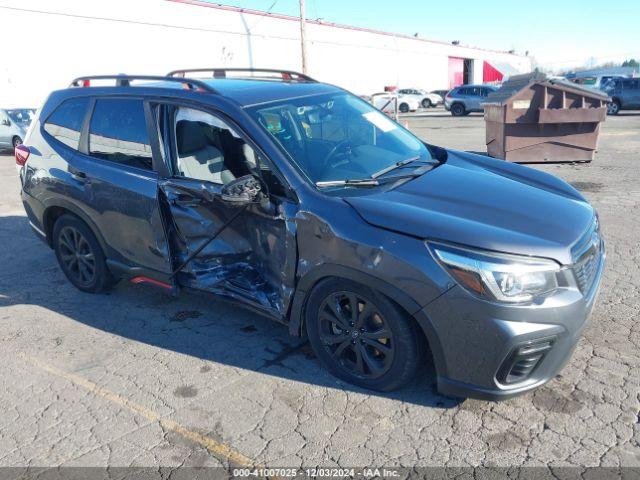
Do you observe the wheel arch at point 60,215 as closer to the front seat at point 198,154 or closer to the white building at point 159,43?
the front seat at point 198,154

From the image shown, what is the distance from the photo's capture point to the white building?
21.0 metres

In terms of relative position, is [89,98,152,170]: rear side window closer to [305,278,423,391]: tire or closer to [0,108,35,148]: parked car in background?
[305,278,423,391]: tire

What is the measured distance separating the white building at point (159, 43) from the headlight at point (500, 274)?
74.3ft

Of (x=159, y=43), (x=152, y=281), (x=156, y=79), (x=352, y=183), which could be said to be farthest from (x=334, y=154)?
(x=159, y=43)

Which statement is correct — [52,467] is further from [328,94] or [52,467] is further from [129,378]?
[328,94]

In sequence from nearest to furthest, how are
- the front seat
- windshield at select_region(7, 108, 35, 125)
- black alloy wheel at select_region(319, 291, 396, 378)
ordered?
Result: black alloy wheel at select_region(319, 291, 396, 378), the front seat, windshield at select_region(7, 108, 35, 125)

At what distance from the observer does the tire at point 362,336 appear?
2.95 metres

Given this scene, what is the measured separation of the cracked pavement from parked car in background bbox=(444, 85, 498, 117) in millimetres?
25602

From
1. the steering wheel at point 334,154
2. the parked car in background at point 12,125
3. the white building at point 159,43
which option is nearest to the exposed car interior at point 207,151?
the steering wheel at point 334,154

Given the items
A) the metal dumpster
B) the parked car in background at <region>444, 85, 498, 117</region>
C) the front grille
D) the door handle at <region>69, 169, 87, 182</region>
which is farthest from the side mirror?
the parked car in background at <region>444, 85, 498, 117</region>

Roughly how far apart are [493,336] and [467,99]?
28010mm

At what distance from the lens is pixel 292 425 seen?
9.86 ft

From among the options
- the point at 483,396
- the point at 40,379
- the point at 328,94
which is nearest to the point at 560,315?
the point at 483,396

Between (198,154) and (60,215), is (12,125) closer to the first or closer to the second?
(60,215)
